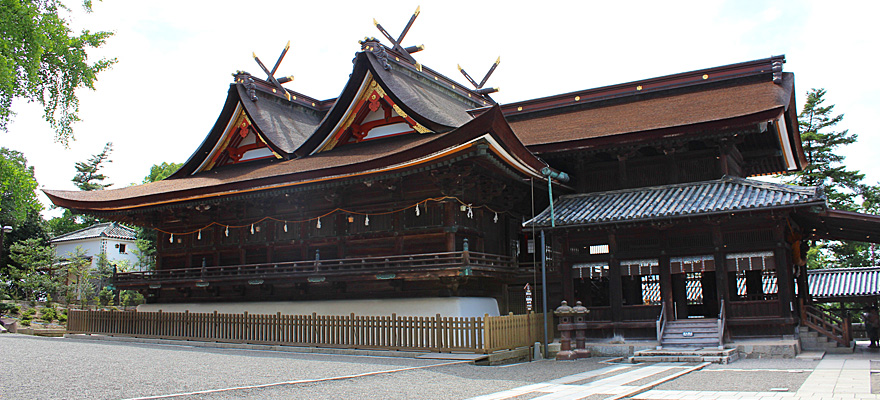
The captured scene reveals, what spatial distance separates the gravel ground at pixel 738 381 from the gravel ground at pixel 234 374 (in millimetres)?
2606

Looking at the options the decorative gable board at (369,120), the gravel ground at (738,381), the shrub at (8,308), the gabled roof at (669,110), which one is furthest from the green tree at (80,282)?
the gravel ground at (738,381)

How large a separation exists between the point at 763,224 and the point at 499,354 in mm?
8275

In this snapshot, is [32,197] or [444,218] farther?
→ [32,197]

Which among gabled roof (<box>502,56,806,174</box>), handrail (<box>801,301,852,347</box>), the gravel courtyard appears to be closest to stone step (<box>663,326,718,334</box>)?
the gravel courtyard

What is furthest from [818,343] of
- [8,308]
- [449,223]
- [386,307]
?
[8,308]

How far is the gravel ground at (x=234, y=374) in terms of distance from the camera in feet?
32.0

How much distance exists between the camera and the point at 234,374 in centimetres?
1201

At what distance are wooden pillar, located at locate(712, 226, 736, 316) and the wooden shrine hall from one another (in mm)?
40

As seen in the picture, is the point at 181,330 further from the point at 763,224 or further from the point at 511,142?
the point at 763,224

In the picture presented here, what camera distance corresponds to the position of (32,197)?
2269 cm

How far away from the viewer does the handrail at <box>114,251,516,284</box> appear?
19250mm

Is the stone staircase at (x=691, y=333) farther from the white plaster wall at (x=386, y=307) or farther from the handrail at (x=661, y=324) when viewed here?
the white plaster wall at (x=386, y=307)

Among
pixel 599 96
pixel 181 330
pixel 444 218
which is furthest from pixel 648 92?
pixel 181 330

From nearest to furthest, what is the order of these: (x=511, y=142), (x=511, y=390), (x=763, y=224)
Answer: (x=511, y=390) → (x=763, y=224) → (x=511, y=142)
